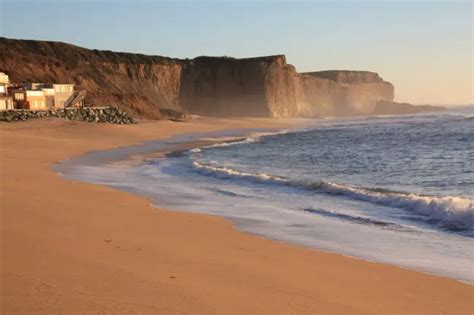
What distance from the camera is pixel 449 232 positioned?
33.1ft

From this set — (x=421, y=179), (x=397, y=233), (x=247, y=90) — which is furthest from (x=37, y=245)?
(x=247, y=90)

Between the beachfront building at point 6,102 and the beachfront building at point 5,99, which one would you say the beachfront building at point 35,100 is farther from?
the beachfront building at point 5,99

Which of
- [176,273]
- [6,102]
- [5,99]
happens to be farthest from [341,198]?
[6,102]

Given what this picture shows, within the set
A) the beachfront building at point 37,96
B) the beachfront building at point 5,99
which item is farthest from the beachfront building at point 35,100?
the beachfront building at point 5,99

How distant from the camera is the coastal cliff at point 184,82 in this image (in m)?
70.3

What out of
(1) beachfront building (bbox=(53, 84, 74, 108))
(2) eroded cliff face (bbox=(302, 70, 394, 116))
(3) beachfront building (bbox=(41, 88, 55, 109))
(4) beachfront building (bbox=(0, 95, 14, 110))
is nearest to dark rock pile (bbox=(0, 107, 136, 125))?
(4) beachfront building (bbox=(0, 95, 14, 110))

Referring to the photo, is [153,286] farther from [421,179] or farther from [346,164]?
[346,164]

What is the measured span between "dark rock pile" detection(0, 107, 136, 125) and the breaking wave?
32730 mm

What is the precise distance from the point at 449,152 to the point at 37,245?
2468cm

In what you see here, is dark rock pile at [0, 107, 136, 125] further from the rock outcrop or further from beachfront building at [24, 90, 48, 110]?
the rock outcrop

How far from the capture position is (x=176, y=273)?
6.11 metres

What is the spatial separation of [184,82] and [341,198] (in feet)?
357

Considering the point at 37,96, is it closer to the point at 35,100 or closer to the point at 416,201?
the point at 35,100

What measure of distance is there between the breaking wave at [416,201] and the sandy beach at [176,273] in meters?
4.04
